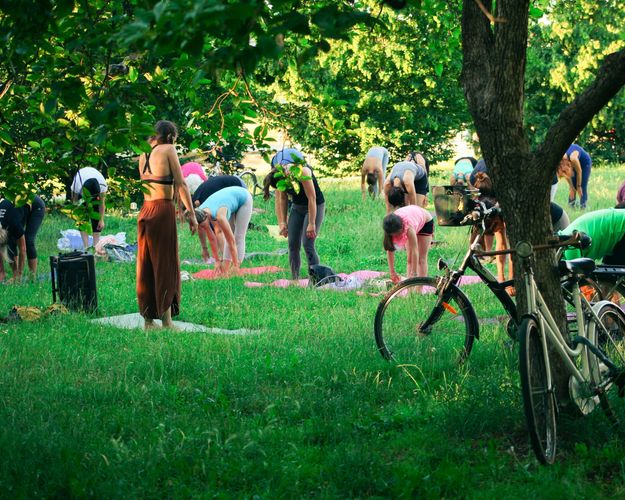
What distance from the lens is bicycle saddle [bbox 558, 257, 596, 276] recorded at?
5852 millimetres

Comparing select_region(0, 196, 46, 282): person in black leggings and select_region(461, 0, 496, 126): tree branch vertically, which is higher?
select_region(461, 0, 496, 126): tree branch

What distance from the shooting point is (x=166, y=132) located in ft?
31.4

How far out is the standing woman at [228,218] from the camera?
1464 cm

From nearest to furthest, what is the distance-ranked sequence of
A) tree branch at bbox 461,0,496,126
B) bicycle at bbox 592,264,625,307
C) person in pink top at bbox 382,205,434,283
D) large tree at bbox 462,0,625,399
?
large tree at bbox 462,0,625,399 → tree branch at bbox 461,0,496,126 → bicycle at bbox 592,264,625,307 → person in pink top at bbox 382,205,434,283

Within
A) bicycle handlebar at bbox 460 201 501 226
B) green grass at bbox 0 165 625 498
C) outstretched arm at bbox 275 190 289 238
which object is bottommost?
green grass at bbox 0 165 625 498

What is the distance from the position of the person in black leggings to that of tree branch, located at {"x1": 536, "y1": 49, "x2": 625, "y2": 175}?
33.1ft

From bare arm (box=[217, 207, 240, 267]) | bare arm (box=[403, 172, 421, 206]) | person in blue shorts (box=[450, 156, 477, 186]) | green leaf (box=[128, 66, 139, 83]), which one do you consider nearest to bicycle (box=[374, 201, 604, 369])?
green leaf (box=[128, 66, 139, 83])

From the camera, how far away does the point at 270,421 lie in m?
6.09

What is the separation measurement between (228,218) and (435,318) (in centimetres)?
778

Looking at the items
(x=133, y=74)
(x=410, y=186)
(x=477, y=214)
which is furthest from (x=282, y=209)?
(x=133, y=74)

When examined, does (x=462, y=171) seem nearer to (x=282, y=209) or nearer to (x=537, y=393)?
(x=282, y=209)

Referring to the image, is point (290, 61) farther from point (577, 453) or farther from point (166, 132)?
point (577, 453)

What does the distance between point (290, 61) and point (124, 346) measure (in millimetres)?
2909

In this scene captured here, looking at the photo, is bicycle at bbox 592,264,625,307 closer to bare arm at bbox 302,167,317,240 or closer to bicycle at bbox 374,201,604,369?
bicycle at bbox 374,201,604,369
